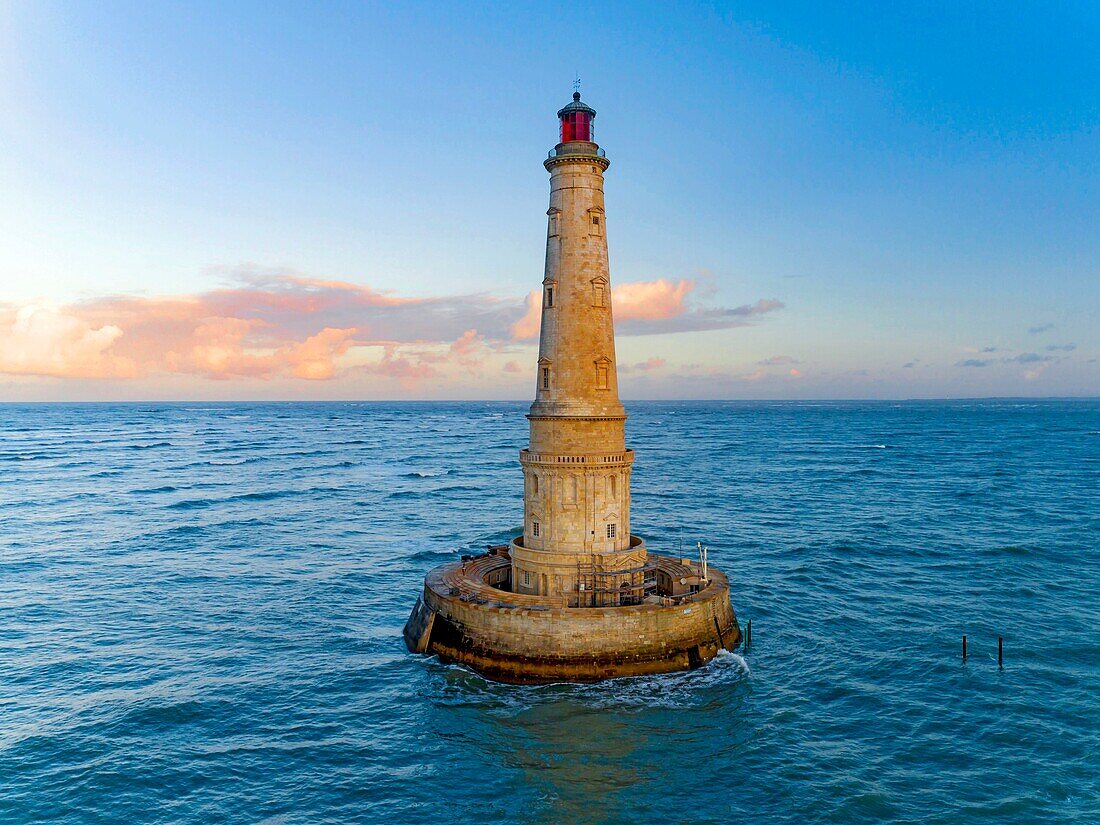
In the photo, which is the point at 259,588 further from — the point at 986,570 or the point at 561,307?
the point at 986,570

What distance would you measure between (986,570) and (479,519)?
3859 centimetres

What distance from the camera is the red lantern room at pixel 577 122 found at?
33.7m

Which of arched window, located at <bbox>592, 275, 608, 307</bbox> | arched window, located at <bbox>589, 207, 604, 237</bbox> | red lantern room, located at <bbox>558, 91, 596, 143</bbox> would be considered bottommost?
arched window, located at <bbox>592, 275, 608, 307</bbox>

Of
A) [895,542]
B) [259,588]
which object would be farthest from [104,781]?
[895,542]

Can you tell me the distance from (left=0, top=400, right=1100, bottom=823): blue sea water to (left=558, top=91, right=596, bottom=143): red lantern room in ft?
72.6

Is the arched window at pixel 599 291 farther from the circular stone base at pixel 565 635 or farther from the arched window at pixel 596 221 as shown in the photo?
the circular stone base at pixel 565 635

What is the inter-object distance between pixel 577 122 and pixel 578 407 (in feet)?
39.3

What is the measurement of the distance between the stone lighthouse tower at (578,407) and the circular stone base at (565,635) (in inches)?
88.5

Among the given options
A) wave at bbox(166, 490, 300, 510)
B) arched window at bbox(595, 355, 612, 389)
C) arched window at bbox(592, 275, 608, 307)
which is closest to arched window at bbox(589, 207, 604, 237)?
arched window at bbox(592, 275, 608, 307)

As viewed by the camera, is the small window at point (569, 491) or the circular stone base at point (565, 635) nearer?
the circular stone base at point (565, 635)

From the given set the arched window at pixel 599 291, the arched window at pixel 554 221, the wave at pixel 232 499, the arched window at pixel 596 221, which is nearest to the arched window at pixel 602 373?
the arched window at pixel 599 291

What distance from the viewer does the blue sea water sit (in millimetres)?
23906

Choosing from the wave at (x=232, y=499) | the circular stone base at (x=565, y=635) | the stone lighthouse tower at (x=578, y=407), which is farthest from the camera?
the wave at (x=232, y=499)

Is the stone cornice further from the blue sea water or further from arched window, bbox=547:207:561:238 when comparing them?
the blue sea water
